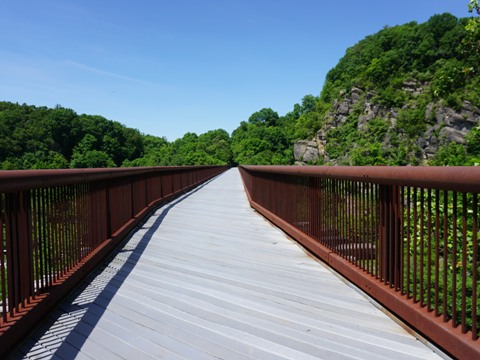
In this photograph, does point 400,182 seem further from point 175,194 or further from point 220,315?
point 175,194

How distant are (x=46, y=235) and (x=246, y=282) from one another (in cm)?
194

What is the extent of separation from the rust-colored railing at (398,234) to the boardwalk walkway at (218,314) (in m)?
0.20

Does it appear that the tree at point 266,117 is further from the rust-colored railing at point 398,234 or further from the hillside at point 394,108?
the rust-colored railing at point 398,234

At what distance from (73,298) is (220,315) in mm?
1423

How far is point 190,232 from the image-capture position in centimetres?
774

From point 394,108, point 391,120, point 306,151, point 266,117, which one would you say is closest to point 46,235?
point 391,120

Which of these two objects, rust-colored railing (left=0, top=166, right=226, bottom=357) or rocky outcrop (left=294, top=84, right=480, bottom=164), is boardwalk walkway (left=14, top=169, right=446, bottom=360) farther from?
rocky outcrop (left=294, top=84, right=480, bottom=164)

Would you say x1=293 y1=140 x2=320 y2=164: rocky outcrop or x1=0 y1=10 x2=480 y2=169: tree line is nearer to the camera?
x1=0 y1=10 x2=480 y2=169: tree line

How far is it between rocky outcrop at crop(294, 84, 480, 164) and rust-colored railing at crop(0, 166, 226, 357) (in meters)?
78.0

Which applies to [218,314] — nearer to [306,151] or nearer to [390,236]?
[390,236]

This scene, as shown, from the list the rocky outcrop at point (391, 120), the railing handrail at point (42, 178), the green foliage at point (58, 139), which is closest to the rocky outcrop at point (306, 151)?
the rocky outcrop at point (391, 120)

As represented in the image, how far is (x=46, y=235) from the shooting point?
3.73 meters

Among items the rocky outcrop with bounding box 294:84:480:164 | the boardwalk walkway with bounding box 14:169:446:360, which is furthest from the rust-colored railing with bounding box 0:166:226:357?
the rocky outcrop with bounding box 294:84:480:164

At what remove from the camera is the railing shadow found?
2.88 meters
